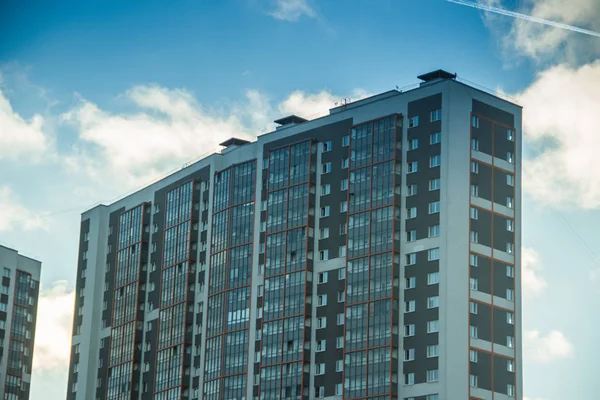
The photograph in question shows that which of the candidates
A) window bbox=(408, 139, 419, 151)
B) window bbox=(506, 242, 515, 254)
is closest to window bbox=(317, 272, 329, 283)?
window bbox=(408, 139, 419, 151)

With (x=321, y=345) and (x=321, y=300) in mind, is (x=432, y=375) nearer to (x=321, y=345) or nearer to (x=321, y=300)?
(x=321, y=345)

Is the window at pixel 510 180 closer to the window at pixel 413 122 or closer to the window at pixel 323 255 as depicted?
the window at pixel 413 122

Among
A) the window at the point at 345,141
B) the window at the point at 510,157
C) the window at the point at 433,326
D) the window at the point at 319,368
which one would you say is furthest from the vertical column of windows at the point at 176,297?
the window at the point at 510,157

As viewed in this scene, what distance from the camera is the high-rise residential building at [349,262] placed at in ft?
429

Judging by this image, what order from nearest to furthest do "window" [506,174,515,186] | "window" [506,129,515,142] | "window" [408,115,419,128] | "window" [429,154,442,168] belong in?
"window" [429,154,442,168], "window" [408,115,419,128], "window" [506,174,515,186], "window" [506,129,515,142]

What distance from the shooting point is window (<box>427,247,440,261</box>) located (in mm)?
131375

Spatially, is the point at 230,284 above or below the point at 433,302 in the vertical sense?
above

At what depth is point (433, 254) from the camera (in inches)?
5192

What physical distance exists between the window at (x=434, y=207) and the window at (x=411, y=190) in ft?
9.16

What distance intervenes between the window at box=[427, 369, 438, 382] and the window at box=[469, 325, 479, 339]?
16.6ft

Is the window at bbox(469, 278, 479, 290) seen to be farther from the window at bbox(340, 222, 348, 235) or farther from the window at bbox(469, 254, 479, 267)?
the window at bbox(340, 222, 348, 235)

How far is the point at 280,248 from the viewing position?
487ft

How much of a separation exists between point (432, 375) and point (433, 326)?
4.87 m

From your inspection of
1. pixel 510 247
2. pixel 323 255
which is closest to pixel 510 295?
pixel 510 247
